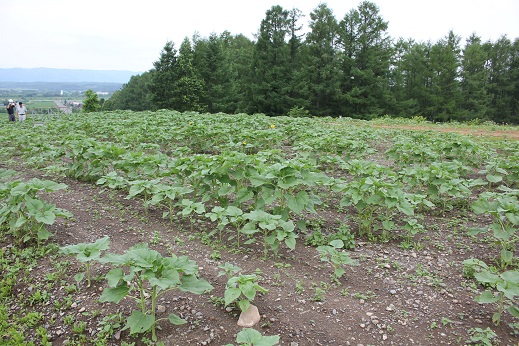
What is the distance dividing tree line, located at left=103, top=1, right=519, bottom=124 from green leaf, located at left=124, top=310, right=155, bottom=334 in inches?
1058

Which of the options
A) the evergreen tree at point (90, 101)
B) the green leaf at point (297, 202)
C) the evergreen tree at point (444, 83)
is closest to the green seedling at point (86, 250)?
the green leaf at point (297, 202)

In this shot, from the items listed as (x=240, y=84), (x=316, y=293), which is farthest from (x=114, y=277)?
(x=240, y=84)

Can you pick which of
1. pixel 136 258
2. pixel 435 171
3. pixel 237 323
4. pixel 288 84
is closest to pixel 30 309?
pixel 136 258

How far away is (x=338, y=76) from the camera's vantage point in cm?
3080

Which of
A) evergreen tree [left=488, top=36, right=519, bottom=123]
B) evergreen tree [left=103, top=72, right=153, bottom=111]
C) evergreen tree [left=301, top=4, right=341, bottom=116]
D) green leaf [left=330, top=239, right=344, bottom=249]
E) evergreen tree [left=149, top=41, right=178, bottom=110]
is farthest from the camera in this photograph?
evergreen tree [left=103, top=72, right=153, bottom=111]

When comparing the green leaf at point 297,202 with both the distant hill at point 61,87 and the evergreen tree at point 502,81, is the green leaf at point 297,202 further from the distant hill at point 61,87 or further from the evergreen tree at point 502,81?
the distant hill at point 61,87

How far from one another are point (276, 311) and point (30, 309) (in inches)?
73.1

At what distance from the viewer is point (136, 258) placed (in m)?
2.17

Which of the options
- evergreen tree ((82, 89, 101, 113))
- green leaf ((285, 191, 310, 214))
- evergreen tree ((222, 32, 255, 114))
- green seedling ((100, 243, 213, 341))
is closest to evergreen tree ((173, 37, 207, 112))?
evergreen tree ((222, 32, 255, 114))

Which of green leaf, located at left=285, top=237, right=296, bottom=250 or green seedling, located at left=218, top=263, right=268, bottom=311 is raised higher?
green leaf, located at left=285, top=237, right=296, bottom=250

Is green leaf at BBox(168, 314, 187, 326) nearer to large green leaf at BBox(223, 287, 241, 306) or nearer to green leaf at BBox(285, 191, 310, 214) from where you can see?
large green leaf at BBox(223, 287, 241, 306)

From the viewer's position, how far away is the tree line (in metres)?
31.0

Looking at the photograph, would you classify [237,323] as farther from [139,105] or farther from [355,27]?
[139,105]

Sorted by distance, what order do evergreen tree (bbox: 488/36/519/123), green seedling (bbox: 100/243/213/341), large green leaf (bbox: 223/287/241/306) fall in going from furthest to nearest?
evergreen tree (bbox: 488/36/519/123)
large green leaf (bbox: 223/287/241/306)
green seedling (bbox: 100/243/213/341)
